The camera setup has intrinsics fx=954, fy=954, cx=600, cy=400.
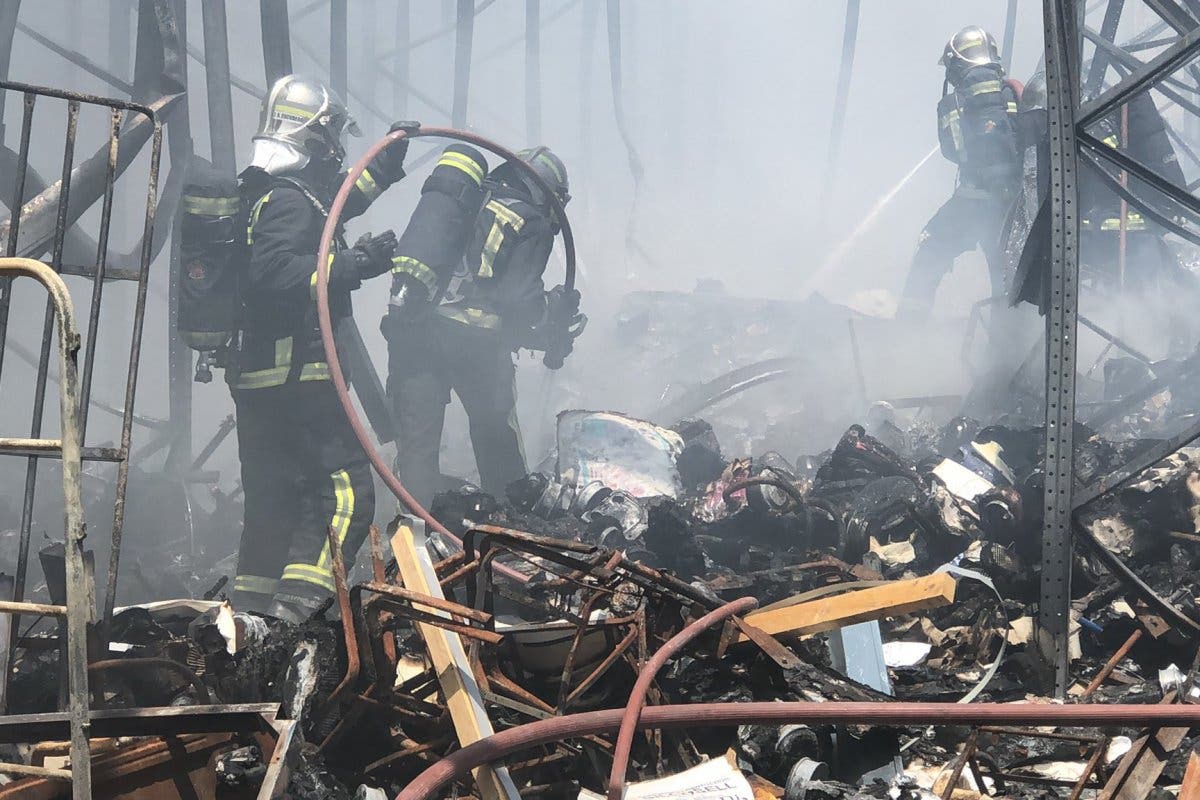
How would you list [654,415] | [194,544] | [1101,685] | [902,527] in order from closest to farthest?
Answer: 1. [1101,685]
2. [902,527]
3. [194,544]
4. [654,415]

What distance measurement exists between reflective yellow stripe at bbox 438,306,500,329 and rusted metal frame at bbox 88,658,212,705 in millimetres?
3651

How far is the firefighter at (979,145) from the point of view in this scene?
8.88m

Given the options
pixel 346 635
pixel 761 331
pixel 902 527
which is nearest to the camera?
pixel 346 635

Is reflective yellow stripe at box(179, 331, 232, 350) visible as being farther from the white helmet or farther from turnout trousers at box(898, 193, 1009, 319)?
turnout trousers at box(898, 193, 1009, 319)

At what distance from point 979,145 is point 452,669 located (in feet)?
27.1

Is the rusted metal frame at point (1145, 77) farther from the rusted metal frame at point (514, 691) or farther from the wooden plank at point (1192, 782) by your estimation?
the rusted metal frame at point (514, 691)

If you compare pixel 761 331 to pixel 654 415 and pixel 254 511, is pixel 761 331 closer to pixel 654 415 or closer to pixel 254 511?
pixel 654 415

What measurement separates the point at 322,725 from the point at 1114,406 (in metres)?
5.94

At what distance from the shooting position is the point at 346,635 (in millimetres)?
2768

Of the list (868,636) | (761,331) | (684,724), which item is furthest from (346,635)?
(761,331)

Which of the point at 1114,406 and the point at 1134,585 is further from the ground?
the point at 1114,406

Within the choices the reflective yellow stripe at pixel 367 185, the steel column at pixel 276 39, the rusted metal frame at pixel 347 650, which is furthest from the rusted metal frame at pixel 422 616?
the steel column at pixel 276 39

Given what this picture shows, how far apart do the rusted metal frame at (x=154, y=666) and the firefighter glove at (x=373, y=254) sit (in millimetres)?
2853

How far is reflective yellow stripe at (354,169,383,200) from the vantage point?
5812mm
